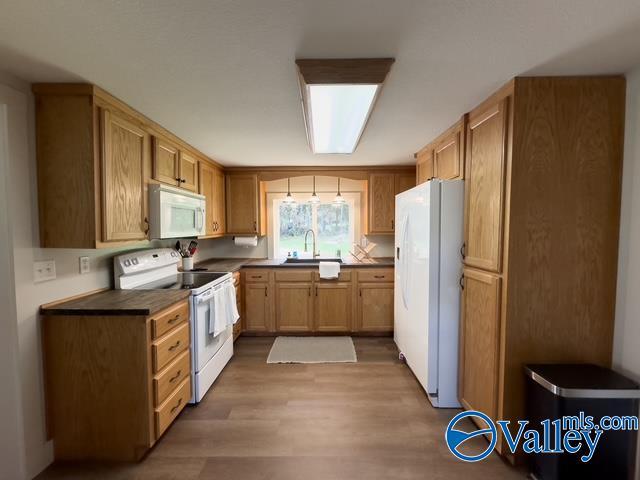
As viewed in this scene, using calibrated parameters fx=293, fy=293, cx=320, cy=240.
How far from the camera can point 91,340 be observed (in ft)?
5.62

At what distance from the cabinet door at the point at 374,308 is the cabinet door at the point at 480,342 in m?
1.41

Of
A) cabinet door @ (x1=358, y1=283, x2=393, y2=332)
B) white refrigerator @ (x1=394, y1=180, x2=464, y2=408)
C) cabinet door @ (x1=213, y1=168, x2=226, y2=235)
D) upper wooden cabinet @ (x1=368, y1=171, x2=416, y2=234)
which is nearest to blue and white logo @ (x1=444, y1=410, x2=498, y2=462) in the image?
white refrigerator @ (x1=394, y1=180, x2=464, y2=408)

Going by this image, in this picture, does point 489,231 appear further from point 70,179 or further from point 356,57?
point 70,179

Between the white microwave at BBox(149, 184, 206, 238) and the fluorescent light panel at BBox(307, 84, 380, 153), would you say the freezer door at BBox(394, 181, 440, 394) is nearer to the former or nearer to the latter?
the fluorescent light panel at BBox(307, 84, 380, 153)

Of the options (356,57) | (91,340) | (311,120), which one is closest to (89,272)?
(91,340)

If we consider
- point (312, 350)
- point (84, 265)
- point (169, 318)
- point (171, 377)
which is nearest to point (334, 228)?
point (312, 350)

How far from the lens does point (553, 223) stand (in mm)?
1620

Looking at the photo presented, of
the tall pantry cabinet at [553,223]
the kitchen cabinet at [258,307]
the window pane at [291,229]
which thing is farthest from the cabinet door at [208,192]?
the tall pantry cabinet at [553,223]

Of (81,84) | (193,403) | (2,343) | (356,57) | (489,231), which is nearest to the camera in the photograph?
(356,57)

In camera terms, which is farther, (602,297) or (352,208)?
(352,208)

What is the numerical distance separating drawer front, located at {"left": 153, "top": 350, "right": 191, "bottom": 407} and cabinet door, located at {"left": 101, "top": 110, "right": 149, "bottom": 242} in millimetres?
900

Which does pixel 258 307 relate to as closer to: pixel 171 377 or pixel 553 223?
pixel 171 377

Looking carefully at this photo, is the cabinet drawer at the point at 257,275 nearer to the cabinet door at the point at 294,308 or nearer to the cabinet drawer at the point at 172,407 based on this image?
the cabinet door at the point at 294,308

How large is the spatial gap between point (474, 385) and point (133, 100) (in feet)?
9.54
